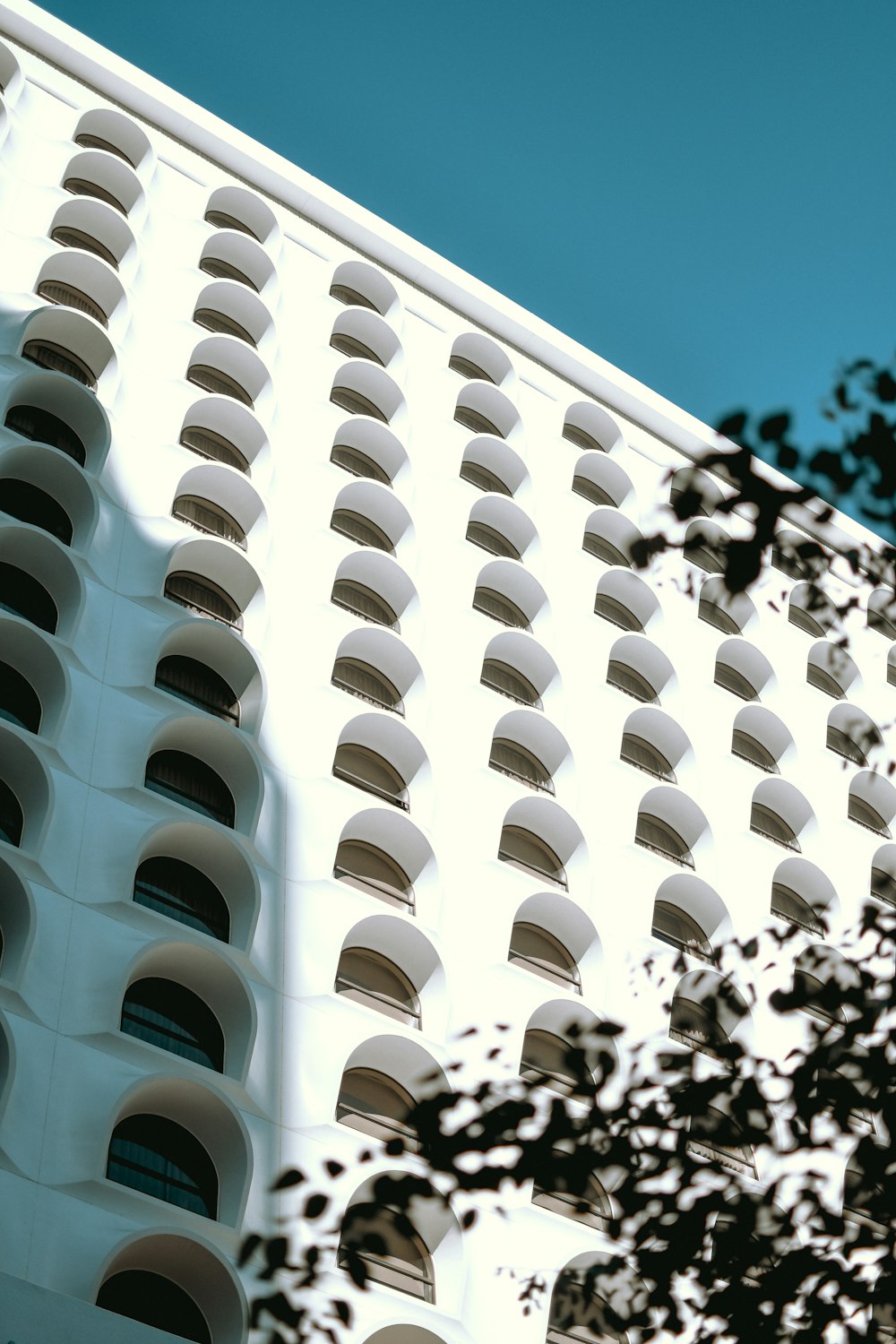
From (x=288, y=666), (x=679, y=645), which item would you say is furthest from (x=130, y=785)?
(x=679, y=645)

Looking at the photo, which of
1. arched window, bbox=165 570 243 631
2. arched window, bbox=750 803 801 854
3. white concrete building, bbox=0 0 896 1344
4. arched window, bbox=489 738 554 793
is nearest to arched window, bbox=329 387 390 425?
white concrete building, bbox=0 0 896 1344

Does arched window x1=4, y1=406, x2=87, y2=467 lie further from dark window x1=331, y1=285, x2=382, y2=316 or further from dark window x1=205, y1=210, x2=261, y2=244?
dark window x1=331, y1=285, x2=382, y2=316

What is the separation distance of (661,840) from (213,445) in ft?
27.1

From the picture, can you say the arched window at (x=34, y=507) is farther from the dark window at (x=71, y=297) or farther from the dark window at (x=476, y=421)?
the dark window at (x=476, y=421)

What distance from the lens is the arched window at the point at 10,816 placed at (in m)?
15.4

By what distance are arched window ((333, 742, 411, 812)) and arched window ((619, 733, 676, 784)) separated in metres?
4.94

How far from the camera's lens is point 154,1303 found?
13055mm

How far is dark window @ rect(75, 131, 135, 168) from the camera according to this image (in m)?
26.4

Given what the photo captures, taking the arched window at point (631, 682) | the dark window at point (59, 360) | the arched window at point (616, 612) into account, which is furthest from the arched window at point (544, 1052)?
the dark window at point (59, 360)

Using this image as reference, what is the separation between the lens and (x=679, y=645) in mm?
26391

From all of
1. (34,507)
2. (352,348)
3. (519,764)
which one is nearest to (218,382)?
(352,348)

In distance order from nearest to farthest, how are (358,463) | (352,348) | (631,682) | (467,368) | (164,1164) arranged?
(164,1164) < (358,463) < (631,682) < (352,348) < (467,368)

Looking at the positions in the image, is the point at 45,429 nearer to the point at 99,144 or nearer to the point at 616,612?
the point at 99,144

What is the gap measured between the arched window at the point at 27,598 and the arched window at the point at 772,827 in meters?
11.6
